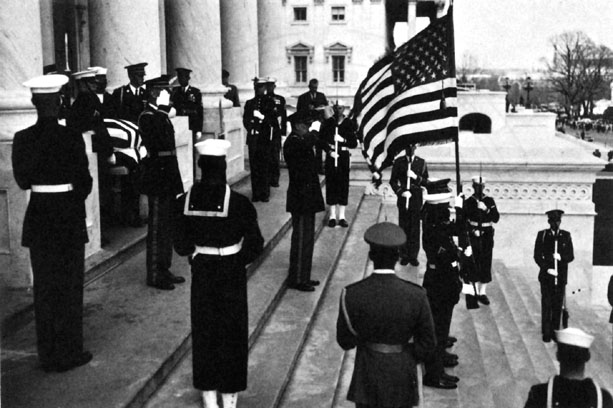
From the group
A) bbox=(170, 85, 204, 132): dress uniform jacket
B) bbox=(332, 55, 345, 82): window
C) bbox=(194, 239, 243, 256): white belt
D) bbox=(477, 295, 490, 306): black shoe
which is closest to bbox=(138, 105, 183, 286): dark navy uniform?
bbox=(194, 239, 243, 256): white belt

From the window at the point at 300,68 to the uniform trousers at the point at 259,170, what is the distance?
166 feet

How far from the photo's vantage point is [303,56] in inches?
2544

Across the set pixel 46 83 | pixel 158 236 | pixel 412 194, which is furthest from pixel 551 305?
pixel 46 83

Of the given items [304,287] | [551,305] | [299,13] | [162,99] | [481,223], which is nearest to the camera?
[162,99]

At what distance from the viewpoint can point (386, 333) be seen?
5.00 m

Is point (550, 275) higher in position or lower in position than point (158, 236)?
lower

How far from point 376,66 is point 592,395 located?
249 inches

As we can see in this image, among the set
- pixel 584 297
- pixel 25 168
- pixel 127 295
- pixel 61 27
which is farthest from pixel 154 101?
pixel 584 297

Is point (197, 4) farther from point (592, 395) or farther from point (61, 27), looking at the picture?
point (592, 395)

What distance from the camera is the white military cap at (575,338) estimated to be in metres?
3.96

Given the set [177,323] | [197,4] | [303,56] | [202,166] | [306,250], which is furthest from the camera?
[303,56]

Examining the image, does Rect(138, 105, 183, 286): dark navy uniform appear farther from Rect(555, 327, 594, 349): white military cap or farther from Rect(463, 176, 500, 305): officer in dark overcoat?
Rect(463, 176, 500, 305): officer in dark overcoat

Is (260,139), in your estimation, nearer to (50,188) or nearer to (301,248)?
(301,248)

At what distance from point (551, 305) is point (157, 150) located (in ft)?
24.2
